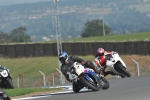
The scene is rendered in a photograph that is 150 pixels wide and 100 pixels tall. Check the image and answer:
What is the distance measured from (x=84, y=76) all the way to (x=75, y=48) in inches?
1692

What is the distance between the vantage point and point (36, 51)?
215ft

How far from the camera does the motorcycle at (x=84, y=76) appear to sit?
17.8m

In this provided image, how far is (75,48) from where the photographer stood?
6081 cm

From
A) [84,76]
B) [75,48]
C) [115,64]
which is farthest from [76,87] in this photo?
[75,48]

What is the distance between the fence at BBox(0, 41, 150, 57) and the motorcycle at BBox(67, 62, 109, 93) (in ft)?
111

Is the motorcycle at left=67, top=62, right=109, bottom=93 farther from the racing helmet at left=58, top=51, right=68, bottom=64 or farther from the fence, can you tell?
the fence

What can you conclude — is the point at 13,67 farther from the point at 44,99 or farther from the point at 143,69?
the point at 44,99

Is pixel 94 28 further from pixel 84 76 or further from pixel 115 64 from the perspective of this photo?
pixel 84 76

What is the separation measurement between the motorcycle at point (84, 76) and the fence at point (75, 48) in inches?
1331

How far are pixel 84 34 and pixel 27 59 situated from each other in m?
66.2

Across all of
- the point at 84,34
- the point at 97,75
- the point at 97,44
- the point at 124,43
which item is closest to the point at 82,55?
the point at 97,44

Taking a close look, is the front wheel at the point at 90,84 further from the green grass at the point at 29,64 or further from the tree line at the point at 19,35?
the tree line at the point at 19,35

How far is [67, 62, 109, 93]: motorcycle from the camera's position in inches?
701

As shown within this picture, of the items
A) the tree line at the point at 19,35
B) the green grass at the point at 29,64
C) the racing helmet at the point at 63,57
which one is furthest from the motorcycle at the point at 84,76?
the tree line at the point at 19,35
